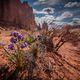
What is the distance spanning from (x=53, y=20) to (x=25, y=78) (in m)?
3.65

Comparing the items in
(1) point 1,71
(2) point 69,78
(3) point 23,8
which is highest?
(3) point 23,8

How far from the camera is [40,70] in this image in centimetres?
439

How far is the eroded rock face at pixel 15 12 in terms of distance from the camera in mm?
57953

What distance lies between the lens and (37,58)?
4.84 meters

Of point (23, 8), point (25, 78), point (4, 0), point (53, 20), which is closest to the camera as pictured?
point (25, 78)

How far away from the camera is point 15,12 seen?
69562mm

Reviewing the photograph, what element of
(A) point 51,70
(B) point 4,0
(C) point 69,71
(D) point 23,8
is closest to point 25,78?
(A) point 51,70

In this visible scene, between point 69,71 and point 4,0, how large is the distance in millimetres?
60654

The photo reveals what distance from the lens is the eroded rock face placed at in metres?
58.0

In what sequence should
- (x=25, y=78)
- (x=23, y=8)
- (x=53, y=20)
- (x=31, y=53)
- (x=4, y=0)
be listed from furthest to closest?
(x=23, y=8) < (x=4, y=0) < (x=53, y=20) < (x=31, y=53) < (x=25, y=78)

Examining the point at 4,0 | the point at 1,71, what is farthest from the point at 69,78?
the point at 4,0

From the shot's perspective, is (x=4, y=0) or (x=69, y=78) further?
(x=4, y=0)

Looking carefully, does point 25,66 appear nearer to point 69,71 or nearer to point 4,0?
point 69,71

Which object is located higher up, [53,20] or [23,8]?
[23,8]
